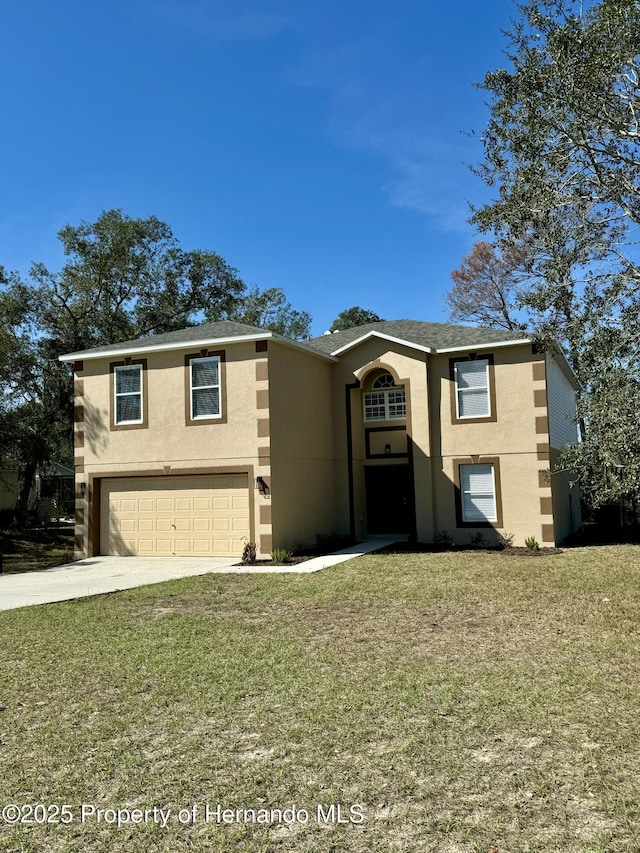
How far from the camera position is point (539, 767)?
420 cm

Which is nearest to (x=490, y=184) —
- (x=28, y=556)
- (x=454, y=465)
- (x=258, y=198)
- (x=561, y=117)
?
(x=561, y=117)

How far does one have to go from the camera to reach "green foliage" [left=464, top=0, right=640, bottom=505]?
1027 cm

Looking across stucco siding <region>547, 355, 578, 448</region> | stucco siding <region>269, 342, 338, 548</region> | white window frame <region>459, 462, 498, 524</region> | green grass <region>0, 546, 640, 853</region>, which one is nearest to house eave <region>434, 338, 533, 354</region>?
stucco siding <region>547, 355, 578, 448</region>

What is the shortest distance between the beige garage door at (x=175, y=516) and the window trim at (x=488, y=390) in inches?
248

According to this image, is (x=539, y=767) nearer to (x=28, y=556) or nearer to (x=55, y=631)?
(x=55, y=631)

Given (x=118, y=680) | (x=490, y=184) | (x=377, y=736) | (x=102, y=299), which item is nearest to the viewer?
(x=377, y=736)

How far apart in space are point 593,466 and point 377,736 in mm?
7729

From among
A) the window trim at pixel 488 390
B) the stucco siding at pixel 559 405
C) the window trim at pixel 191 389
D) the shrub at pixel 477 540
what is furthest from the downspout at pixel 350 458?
the stucco siding at pixel 559 405

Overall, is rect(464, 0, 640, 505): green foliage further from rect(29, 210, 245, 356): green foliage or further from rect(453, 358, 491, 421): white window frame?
rect(29, 210, 245, 356): green foliage

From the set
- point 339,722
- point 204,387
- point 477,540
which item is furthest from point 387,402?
point 339,722

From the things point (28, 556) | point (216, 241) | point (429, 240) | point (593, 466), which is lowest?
point (28, 556)

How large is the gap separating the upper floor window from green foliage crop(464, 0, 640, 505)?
679 cm

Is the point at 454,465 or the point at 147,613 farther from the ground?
the point at 454,465

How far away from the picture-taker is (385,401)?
19.5m
